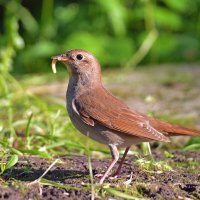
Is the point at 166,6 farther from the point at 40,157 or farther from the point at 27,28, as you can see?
the point at 40,157

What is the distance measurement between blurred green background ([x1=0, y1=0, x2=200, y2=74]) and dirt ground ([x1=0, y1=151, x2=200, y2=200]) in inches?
197

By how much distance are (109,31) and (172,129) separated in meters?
6.95

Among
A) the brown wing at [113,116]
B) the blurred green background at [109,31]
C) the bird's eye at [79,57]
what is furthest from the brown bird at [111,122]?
the blurred green background at [109,31]

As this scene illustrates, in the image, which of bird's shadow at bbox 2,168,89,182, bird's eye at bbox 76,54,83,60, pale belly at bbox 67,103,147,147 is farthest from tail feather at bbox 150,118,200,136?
bird's eye at bbox 76,54,83,60

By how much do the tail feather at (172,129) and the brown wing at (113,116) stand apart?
0.07 meters

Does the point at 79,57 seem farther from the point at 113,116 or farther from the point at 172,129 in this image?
the point at 172,129

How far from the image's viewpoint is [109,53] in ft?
35.5

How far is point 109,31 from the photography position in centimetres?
1177

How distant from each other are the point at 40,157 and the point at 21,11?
6.35 m

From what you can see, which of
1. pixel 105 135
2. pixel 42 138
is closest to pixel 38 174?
pixel 105 135

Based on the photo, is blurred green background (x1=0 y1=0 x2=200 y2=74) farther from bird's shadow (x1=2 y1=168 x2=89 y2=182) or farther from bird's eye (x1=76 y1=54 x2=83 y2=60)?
bird's shadow (x1=2 y1=168 x2=89 y2=182)

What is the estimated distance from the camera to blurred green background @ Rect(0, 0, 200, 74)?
10883mm

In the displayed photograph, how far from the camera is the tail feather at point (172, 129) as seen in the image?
16.0 ft

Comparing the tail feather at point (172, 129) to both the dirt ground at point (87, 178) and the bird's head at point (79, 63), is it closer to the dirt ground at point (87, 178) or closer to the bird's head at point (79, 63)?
the dirt ground at point (87, 178)
